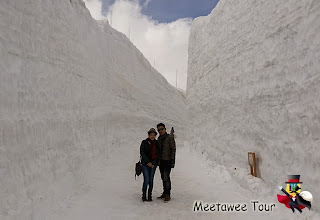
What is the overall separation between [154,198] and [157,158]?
0.92 metres

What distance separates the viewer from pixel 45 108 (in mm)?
5430

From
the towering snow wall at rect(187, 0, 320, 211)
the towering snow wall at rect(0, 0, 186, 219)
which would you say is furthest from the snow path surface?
the towering snow wall at rect(187, 0, 320, 211)

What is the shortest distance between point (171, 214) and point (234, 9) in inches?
287

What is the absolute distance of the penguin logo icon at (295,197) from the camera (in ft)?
12.5

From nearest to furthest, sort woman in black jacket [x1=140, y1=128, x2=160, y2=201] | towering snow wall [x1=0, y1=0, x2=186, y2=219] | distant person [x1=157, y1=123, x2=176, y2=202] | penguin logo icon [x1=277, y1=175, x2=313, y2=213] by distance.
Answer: penguin logo icon [x1=277, y1=175, x2=313, y2=213] < towering snow wall [x1=0, y1=0, x2=186, y2=219] < woman in black jacket [x1=140, y1=128, x2=160, y2=201] < distant person [x1=157, y1=123, x2=176, y2=202]

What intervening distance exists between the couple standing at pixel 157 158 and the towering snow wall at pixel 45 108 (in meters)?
1.75

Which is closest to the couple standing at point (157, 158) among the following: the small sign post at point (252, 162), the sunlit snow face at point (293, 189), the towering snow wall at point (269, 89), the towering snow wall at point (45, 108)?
the towering snow wall at point (45, 108)

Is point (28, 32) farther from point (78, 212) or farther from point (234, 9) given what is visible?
point (234, 9)

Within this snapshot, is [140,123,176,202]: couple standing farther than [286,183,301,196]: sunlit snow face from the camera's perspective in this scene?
Yes

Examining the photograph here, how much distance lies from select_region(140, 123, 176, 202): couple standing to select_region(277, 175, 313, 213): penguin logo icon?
2219mm

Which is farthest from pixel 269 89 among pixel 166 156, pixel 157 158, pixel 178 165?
pixel 178 165

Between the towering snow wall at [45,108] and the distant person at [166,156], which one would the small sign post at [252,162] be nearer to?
the distant person at [166,156]

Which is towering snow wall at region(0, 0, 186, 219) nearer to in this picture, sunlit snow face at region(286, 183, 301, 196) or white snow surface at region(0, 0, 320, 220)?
white snow surface at region(0, 0, 320, 220)

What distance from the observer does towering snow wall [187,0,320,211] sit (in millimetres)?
4227
